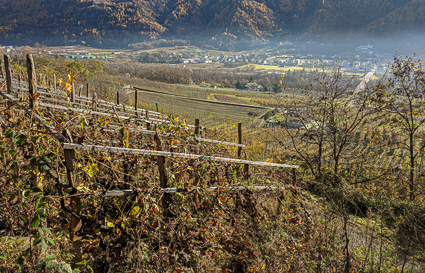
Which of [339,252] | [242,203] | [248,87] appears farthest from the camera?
[248,87]

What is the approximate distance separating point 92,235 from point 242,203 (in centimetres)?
243

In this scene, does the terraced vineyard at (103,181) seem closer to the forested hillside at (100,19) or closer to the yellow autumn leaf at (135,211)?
the yellow autumn leaf at (135,211)

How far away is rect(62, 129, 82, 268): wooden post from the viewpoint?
2455mm

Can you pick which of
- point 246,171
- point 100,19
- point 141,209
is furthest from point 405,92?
point 100,19

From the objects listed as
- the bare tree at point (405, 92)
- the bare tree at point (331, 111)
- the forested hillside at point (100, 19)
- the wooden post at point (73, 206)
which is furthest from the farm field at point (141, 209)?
the forested hillside at point (100, 19)

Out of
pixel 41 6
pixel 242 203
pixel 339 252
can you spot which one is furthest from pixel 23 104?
pixel 41 6

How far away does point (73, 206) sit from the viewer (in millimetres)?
2598

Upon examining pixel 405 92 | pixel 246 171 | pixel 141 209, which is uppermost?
pixel 405 92

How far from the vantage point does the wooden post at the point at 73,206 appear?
8.05ft

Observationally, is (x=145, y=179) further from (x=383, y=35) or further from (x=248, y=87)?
(x=383, y=35)

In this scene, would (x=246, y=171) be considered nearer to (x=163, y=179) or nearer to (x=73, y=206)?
(x=163, y=179)

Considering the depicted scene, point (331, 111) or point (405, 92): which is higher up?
point (405, 92)

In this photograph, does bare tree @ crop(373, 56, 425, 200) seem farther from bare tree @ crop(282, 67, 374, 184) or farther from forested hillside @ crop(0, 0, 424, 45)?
forested hillside @ crop(0, 0, 424, 45)

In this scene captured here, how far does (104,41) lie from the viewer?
182 meters
